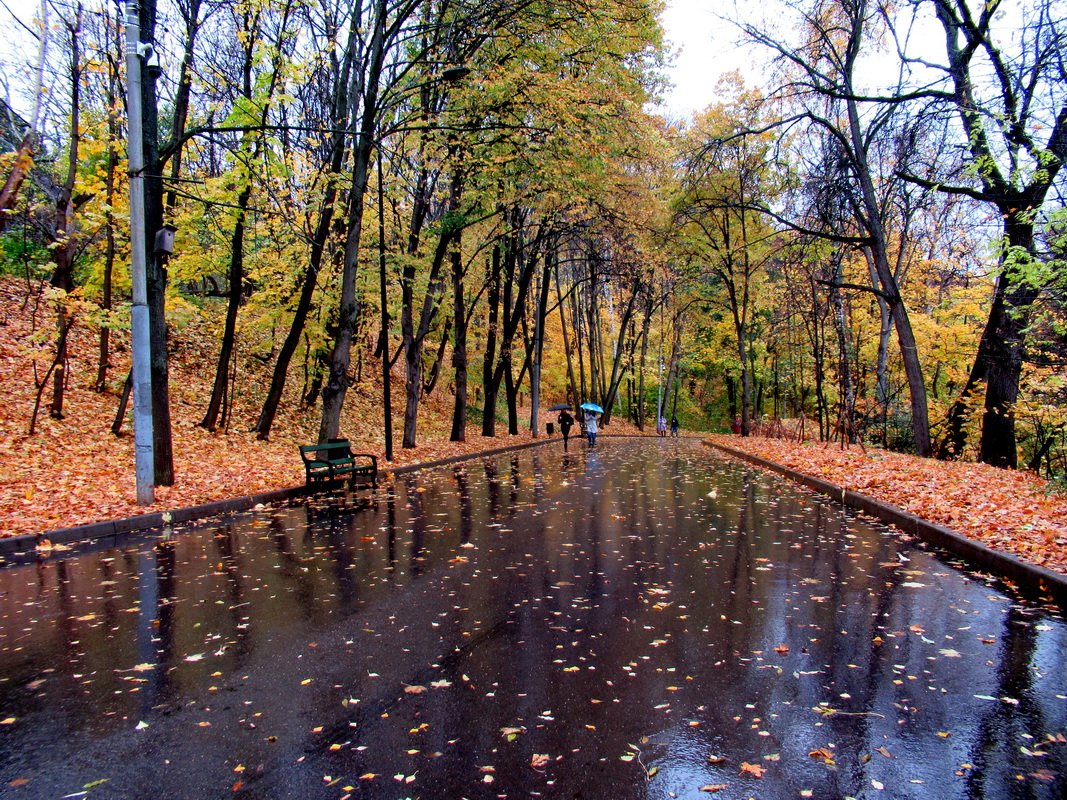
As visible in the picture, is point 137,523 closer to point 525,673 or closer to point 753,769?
point 525,673

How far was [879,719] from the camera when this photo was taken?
3320mm

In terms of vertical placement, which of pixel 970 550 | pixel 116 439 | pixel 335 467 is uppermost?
pixel 116 439

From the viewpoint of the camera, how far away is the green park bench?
12039 millimetres

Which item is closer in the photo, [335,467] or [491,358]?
[335,467]

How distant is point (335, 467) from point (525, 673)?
9.31 m

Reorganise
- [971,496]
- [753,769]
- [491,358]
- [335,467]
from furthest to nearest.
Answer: [491,358]
[335,467]
[971,496]
[753,769]

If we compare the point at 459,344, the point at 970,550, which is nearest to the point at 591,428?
the point at 459,344

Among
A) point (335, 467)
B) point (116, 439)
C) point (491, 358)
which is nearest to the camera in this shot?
point (335, 467)

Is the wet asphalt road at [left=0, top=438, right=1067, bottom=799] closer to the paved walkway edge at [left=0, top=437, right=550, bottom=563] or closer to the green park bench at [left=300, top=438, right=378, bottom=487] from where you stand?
the paved walkway edge at [left=0, top=437, right=550, bottom=563]

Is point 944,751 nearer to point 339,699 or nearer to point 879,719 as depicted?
point 879,719

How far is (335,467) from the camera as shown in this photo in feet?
40.4

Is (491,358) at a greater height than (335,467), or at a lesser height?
greater

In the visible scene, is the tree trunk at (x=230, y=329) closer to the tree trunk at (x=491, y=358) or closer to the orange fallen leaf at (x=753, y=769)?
the tree trunk at (x=491, y=358)

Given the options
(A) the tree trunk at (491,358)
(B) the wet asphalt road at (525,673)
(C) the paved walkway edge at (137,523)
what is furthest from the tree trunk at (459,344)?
(B) the wet asphalt road at (525,673)
